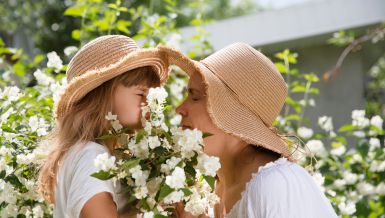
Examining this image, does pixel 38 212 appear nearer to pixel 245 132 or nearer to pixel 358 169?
pixel 245 132

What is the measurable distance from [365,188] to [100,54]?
6.68ft

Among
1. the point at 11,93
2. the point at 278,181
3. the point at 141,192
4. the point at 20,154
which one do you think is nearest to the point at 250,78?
the point at 278,181

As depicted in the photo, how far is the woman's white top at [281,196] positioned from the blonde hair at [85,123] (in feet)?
1.40

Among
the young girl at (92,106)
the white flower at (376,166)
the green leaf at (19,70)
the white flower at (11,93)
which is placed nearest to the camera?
the young girl at (92,106)

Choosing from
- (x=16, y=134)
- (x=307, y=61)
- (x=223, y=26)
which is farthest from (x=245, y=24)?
(x=16, y=134)

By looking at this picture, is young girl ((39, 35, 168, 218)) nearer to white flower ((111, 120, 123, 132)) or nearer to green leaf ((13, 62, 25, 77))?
white flower ((111, 120, 123, 132))

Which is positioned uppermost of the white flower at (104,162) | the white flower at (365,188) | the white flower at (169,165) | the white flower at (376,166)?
the white flower at (104,162)

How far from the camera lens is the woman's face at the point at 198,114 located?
85.2 inches

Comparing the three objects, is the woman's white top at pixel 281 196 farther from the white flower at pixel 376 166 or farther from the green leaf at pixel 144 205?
the white flower at pixel 376 166

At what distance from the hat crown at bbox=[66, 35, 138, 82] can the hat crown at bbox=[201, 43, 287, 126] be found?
254 millimetres

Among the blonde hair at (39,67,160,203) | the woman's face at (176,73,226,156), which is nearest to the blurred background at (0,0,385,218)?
the blonde hair at (39,67,160,203)

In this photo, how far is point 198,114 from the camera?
2164mm

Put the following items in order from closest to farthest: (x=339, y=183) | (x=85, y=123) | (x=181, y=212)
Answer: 1. (x=181, y=212)
2. (x=85, y=123)
3. (x=339, y=183)

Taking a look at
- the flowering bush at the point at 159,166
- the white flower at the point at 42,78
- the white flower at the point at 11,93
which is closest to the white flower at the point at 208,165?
the flowering bush at the point at 159,166
